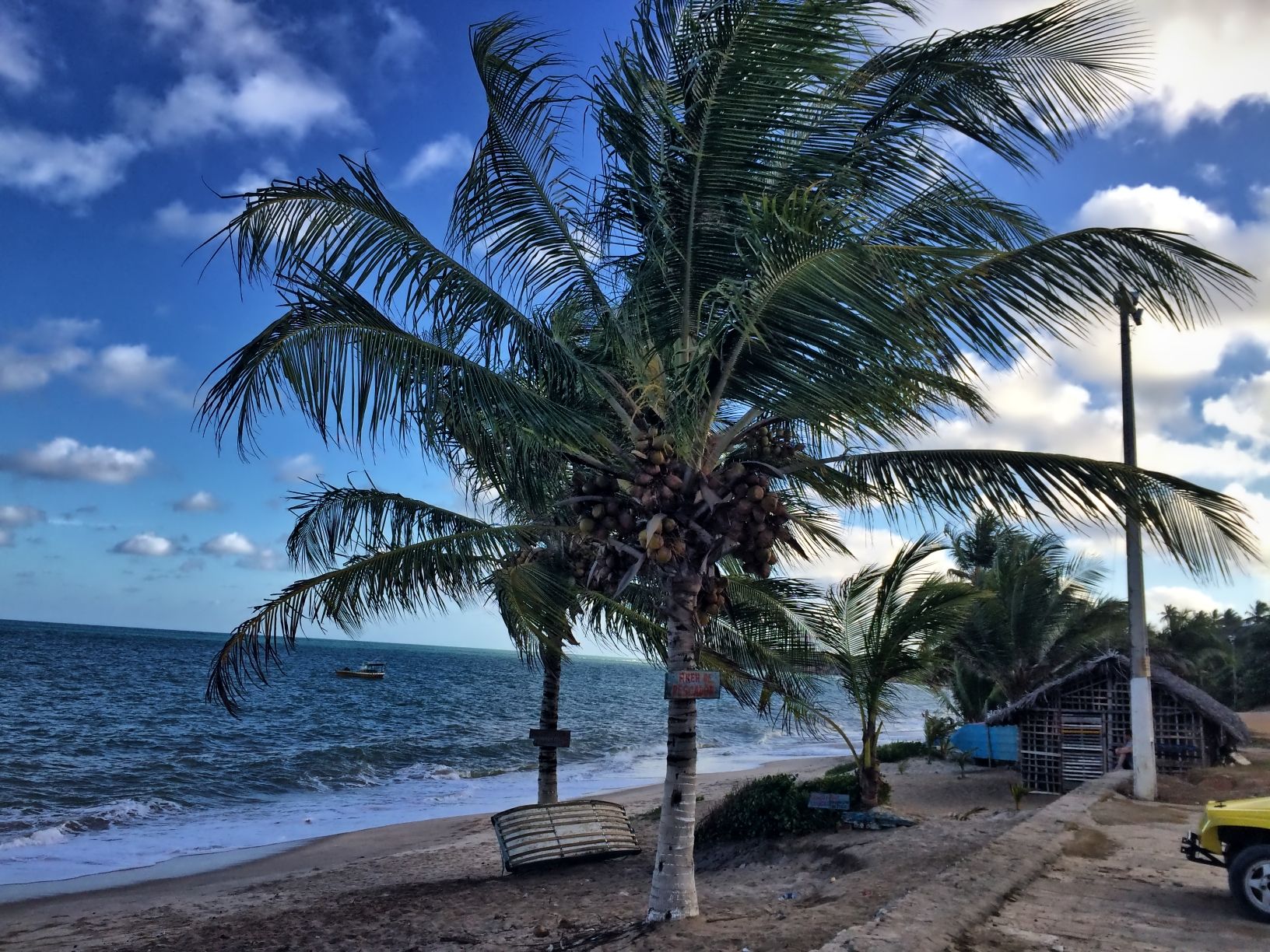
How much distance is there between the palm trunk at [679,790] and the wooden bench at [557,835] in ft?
15.3

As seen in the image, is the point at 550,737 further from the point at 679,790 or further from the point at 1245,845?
the point at 1245,845

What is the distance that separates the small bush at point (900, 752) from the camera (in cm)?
2705

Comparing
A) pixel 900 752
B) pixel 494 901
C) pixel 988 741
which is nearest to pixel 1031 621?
pixel 988 741

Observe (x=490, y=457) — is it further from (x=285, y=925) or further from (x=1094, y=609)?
(x=1094, y=609)

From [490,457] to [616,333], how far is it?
4.54ft

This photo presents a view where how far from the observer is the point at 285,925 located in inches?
394

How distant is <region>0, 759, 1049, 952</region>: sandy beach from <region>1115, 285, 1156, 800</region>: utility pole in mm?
1828

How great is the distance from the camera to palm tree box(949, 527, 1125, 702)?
2133cm

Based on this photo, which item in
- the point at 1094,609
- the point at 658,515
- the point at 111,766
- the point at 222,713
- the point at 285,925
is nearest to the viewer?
the point at 658,515

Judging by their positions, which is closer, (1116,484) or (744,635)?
(1116,484)

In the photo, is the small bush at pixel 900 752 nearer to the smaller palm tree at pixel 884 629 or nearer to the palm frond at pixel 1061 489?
the smaller palm tree at pixel 884 629

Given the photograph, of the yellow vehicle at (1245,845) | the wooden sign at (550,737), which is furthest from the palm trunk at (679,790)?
the wooden sign at (550,737)

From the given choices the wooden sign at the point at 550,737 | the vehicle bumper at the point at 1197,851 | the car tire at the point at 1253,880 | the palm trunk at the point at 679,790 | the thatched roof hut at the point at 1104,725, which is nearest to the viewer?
the car tire at the point at 1253,880

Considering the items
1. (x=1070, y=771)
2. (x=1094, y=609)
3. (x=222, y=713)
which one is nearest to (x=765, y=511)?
(x=1070, y=771)
